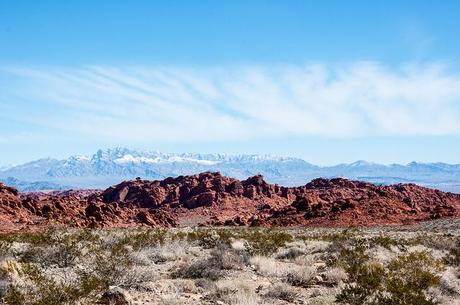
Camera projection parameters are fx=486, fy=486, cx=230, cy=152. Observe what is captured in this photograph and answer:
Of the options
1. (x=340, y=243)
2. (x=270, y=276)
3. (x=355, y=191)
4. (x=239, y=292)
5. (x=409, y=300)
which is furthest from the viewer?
(x=355, y=191)

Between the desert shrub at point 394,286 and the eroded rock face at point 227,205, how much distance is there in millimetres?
28863

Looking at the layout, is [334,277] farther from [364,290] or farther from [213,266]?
[213,266]

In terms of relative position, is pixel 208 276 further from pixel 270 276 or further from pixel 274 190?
pixel 274 190

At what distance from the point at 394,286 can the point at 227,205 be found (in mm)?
89848

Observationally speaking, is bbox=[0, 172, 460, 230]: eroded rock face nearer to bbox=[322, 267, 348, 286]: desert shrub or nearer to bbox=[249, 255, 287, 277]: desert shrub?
bbox=[249, 255, 287, 277]: desert shrub

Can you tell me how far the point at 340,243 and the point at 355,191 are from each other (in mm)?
95309

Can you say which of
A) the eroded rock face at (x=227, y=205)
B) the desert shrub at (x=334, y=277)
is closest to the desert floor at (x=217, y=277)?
the desert shrub at (x=334, y=277)

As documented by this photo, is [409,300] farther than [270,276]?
No

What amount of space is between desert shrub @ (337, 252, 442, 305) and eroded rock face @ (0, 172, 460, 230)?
28863 millimetres

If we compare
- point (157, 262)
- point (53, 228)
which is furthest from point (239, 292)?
point (53, 228)

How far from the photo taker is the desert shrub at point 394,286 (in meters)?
10.5

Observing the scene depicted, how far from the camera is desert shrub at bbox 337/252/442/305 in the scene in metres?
10.5

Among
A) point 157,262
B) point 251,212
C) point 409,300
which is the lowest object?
point 251,212

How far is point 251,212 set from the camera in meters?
95.1
